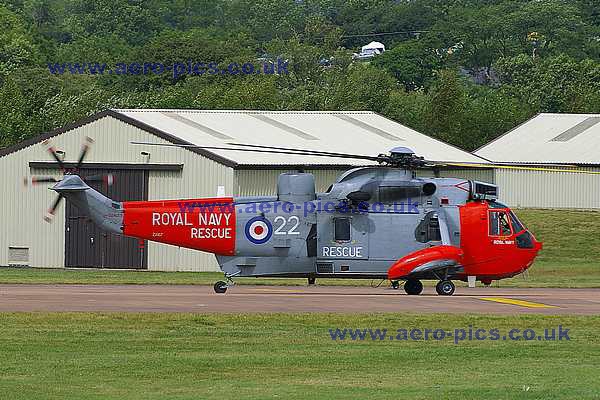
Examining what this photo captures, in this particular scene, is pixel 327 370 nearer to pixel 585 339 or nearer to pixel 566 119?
pixel 585 339

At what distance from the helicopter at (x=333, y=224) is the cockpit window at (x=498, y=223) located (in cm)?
6

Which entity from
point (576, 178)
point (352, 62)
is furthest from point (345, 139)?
point (352, 62)

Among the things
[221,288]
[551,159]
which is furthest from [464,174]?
[221,288]

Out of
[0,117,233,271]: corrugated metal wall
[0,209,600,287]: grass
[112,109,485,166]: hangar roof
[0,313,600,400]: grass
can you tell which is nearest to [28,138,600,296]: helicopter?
[0,313,600,400]: grass

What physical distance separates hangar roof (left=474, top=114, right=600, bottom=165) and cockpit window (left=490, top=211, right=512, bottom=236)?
42.9 m

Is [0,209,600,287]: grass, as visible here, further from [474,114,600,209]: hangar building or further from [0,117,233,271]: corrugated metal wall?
[474,114,600,209]: hangar building

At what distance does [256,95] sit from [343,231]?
54.7 m

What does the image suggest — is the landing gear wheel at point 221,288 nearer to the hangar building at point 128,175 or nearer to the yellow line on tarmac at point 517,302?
the yellow line on tarmac at point 517,302

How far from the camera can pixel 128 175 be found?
59500 mm

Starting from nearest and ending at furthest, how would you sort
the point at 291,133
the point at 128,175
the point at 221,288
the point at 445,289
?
the point at 445,289
the point at 221,288
the point at 128,175
the point at 291,133

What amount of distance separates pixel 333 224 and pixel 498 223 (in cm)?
470

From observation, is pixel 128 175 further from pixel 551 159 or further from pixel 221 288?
pixel 551 159

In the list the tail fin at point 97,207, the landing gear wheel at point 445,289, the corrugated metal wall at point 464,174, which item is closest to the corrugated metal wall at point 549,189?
the corrugated metal wall at point 464,174

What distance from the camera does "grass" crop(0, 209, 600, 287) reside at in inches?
1964
